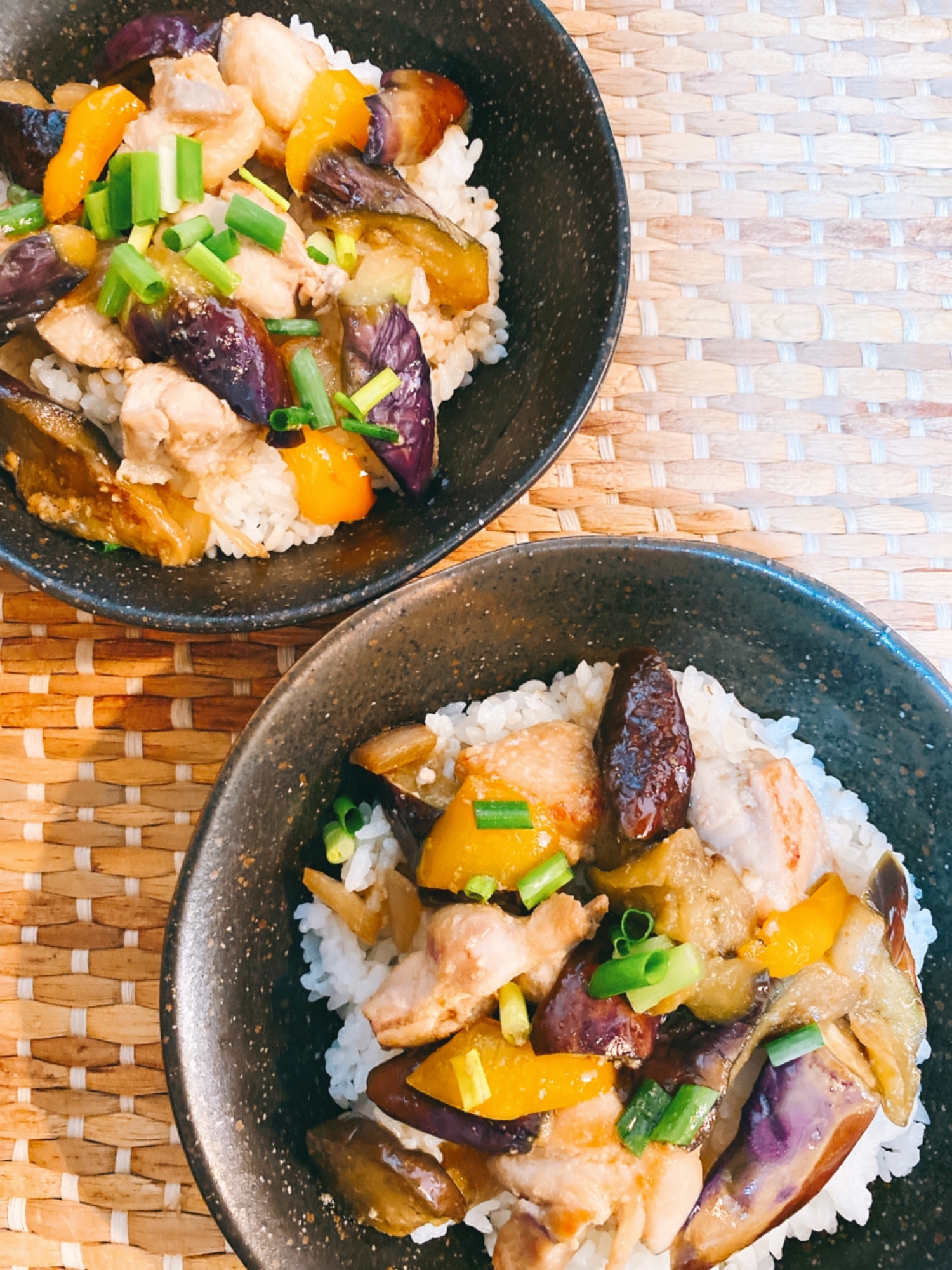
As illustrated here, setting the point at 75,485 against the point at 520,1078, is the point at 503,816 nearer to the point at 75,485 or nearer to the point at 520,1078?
the point at 520,1078

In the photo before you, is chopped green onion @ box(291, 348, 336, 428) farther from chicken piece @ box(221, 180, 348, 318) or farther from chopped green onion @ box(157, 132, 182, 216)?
chopped green onion @ box(157, 132, 182, 216)

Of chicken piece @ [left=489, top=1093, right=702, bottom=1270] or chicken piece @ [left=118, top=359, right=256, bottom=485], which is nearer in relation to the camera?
chicken piece @ [left=489, top=1093, right=702, bottom=1270]

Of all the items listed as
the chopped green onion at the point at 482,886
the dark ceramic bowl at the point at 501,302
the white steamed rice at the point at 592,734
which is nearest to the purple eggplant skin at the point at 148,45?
the dark ceramic bowl at the point at 501,302

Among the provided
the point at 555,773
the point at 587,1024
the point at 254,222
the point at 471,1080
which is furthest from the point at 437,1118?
the point at 254,222

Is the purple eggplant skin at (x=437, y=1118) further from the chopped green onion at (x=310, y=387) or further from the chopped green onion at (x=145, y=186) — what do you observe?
the chopped green onion at (x=145, y=186)

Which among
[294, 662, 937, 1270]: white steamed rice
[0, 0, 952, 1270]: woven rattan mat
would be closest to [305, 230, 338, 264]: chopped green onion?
[0, 0, 952, 1270]: woven rattan mat
